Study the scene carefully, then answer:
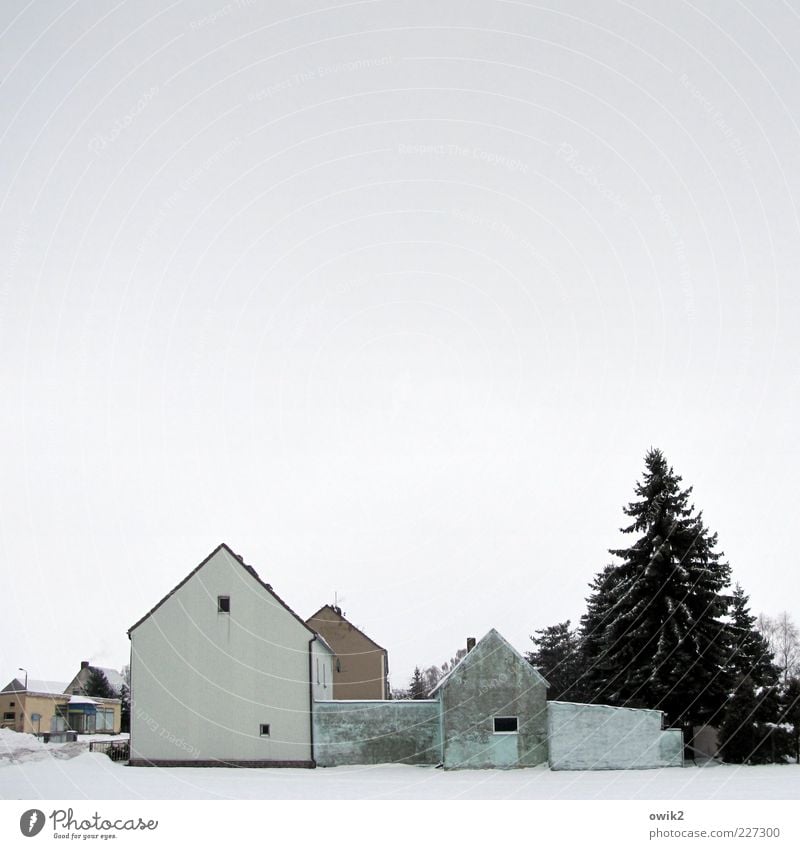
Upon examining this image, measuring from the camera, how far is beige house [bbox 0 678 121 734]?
2343 inches

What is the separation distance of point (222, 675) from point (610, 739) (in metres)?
13.4

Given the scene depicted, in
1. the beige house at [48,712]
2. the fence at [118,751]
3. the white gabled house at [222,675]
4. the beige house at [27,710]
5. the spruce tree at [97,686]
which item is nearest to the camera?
the white gabled house at [222,675]

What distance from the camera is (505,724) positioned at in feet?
106

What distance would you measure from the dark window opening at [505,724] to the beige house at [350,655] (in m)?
16.4

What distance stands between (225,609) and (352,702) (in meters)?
5.58

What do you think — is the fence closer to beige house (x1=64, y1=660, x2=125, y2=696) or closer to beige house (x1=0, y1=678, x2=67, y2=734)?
beige house (x1=0, y1=678, x2=67, y2=734)

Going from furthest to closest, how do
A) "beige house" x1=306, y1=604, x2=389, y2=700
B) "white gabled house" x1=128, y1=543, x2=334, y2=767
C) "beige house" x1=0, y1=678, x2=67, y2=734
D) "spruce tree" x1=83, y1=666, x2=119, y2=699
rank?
1. "spruce tree" x1=83, y1=666, x2=119, y2=699
2. "beige house" x1=0, y1=678, x2=67, y2=734
3. "beige house" x1=306, y1=604, x2=389, y2=700
4. "white gabled house" x1=128, y1=543, x2=334, y2=767

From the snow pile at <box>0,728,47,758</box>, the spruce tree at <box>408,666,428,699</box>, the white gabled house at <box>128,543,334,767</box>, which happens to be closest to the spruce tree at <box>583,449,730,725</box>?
the white gabled house at <box>128,543,334,767</box>

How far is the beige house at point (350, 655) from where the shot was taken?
157ft

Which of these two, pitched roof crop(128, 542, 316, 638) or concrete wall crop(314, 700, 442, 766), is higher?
pitched roof crop(128, 542, 316, 638)

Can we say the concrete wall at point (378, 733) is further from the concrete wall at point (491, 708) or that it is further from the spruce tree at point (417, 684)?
the spruce tree at point (417, 684)

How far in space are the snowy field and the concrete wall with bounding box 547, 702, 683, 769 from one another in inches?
31.1

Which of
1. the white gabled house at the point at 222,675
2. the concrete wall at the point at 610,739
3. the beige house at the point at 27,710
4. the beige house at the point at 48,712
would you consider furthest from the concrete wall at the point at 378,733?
the beige house at the point at 27,710

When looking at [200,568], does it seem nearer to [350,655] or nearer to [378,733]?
[378,733]
